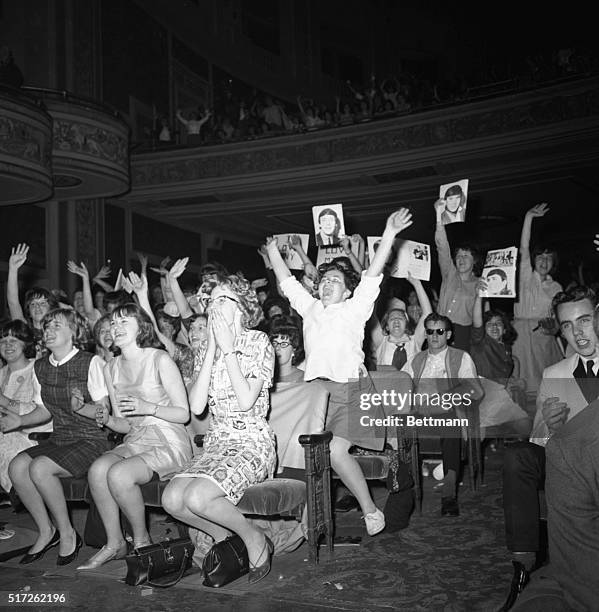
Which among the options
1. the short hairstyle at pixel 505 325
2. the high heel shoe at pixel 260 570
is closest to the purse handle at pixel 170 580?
the high heel shoe at pixel 260 570

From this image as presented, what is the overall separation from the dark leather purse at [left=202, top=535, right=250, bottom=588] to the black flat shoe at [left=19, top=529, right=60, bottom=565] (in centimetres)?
109

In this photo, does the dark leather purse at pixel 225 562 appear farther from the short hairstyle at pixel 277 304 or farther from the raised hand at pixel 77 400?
the short hairstyle at pixel 277 304

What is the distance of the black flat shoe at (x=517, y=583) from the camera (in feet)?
9.46

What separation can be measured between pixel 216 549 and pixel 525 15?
1706 cm

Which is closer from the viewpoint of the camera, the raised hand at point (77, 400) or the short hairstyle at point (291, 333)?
the raised hand at point (77, 400)

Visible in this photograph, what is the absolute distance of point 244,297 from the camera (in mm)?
3553

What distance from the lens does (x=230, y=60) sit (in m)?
16.9

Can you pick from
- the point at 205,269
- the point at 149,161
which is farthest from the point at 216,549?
the point at 149,161

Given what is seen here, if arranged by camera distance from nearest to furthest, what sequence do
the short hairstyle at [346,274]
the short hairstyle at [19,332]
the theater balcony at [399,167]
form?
the short hairstyle at [346,274] → the short hairstyle at [19,332] → the theater balcony at [399,167]

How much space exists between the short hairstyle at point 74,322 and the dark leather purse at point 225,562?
1468 millimetres

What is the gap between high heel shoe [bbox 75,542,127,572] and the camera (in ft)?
11.7

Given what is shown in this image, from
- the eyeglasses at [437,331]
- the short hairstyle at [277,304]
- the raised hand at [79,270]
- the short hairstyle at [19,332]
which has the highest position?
the raised hand at [79,270]

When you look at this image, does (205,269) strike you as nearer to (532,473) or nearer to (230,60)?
(532,473)

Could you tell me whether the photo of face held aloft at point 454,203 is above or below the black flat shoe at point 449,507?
above
